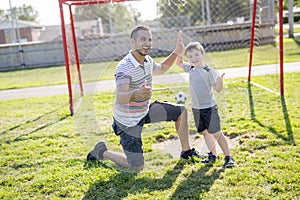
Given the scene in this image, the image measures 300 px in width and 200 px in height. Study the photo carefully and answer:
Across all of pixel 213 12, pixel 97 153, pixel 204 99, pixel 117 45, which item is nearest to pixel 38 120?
pixel 97 153

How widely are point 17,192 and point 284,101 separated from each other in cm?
442

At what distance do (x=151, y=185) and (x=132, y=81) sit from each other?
1.02 metres

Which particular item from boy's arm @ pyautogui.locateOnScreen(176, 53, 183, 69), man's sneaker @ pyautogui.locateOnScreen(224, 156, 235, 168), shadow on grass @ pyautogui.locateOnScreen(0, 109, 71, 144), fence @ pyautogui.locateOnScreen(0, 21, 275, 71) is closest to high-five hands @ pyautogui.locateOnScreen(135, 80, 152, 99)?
boy's arm @ pyautogui.locateOnScreen(176, 53, 183, 69)

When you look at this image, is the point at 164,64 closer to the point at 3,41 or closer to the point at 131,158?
the point at 131,158

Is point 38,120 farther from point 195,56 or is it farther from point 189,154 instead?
point 195,56

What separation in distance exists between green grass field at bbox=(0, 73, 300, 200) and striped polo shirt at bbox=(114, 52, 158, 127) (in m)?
0.51

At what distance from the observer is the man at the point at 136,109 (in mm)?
3607

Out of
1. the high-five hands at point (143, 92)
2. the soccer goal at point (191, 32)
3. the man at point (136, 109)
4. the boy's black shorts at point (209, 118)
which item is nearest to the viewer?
the high-five hands at point (143, 92)


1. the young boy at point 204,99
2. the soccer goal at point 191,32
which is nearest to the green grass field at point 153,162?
the young boy at point 204,99

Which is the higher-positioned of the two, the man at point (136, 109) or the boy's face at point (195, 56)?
the boy's face at point (195, 56)

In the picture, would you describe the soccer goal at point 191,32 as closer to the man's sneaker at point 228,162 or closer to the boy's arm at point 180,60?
the boy's arm at point 180,60

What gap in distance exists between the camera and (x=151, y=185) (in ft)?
11.1

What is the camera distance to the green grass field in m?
3.23

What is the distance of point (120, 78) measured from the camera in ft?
11.6
